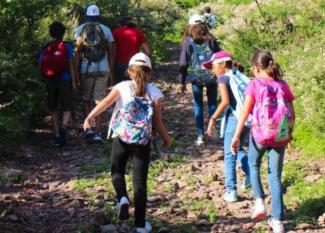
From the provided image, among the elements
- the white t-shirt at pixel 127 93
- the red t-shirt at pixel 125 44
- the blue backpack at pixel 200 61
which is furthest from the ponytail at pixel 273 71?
the red t-shirt at pixel 125 44

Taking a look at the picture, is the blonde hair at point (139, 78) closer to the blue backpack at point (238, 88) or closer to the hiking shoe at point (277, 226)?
the blue backpack at point (238, 88)

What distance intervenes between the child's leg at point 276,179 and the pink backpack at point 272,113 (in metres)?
0.14

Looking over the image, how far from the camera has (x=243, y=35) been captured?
11.7 meters

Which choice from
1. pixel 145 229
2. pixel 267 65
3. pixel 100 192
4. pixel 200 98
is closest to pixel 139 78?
pixel 267 65

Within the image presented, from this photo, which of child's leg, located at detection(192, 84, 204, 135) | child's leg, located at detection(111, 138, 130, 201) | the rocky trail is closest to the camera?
child's leg, located at detection(111, 138, 130, 201)

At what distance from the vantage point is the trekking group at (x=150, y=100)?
516cm

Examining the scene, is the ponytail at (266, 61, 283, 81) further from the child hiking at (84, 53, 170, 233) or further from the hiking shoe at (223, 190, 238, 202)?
the hiking shoe at (223, 190, 238, 202)

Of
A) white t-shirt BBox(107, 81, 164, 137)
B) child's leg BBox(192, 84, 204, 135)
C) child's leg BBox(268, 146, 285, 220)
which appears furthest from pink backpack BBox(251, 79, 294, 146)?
child's leg BBox(192, 84, 204, 135)

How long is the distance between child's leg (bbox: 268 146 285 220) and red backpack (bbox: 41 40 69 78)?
385cm

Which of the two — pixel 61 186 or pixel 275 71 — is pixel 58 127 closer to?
pixel 61 186

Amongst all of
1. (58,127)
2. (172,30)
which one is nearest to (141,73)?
(58,127)

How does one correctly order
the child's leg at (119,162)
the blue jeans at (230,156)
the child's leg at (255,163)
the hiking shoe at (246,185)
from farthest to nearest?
the hiking shoe at (246,185)
the blue jeans at (230,156)
the child's leg at (255,163)
the child's leg at (119,162)

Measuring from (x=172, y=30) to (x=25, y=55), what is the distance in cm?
1053

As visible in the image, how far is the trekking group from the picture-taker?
5160mm
